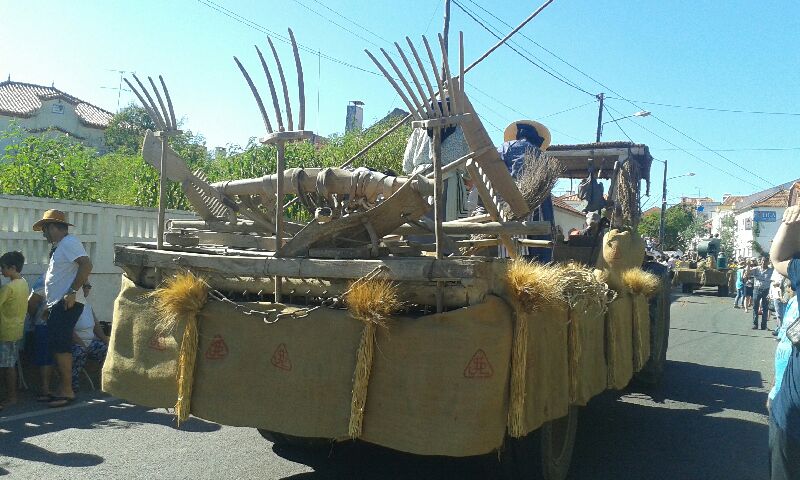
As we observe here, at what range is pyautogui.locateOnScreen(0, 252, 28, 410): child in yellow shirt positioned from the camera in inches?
252

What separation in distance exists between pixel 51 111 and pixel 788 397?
47270mm

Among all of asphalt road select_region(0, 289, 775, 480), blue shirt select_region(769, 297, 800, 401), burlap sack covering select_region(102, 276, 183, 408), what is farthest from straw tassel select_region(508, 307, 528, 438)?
burlap sack covering select_region(102, 276, 183, 408)

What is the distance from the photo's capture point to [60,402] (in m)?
6.53

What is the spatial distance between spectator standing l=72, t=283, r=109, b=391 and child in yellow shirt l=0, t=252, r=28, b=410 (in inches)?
21.1

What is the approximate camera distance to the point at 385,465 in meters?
4.77

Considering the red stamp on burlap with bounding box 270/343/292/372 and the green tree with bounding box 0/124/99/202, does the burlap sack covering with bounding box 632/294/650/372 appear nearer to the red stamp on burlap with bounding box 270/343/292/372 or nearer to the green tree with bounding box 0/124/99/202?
the red stamp on burlap with bounding box 270/343/292/372

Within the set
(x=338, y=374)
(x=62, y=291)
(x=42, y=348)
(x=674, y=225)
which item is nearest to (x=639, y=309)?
(x=338, y=374)

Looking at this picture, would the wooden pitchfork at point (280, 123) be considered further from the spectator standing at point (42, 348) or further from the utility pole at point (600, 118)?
the utility pole at point (600, 118)

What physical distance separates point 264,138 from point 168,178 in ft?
3.16

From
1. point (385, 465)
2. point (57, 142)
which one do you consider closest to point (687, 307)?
point (57, 142)

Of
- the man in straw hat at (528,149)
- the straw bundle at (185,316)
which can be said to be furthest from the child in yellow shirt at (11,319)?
the man in straw hat at (528,149)

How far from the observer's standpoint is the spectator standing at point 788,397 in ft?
10.3

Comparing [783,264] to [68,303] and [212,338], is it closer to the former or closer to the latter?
[212,338]

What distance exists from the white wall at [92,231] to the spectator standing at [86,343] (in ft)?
3.55
